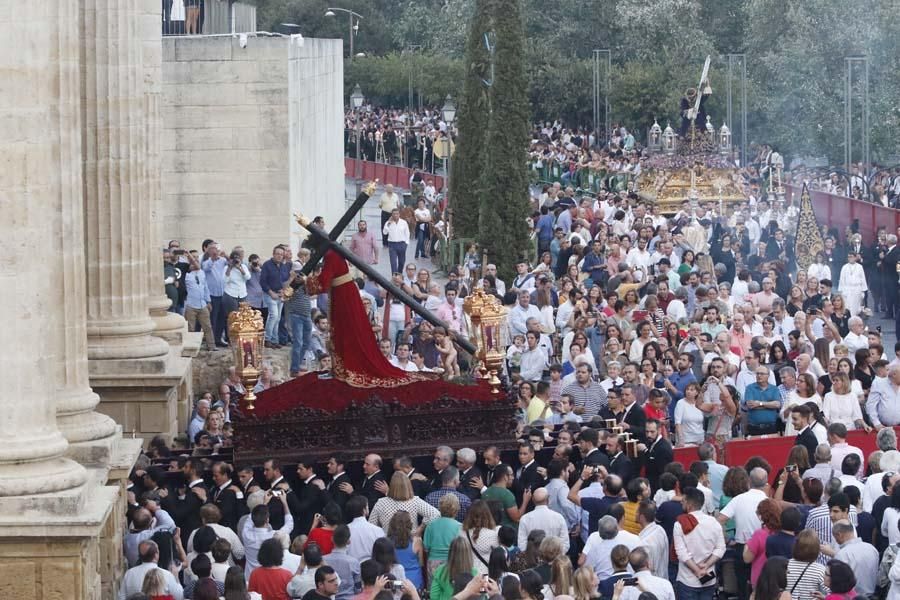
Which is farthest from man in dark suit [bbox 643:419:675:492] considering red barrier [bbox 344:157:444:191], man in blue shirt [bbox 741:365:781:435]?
red barrier [bbox 344:157:444:191]

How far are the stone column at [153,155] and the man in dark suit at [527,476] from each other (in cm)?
481

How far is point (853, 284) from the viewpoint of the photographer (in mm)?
26531

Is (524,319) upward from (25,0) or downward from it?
downward

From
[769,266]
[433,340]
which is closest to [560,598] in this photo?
[433,340]

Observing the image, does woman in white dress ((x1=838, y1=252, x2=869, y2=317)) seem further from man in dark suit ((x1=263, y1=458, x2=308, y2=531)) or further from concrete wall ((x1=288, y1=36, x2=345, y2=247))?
man in dark suit ((x1=263, y1=458, x2=308, y2=531))

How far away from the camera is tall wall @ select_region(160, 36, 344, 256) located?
1085 inches

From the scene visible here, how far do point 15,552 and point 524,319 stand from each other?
1146 centimetres

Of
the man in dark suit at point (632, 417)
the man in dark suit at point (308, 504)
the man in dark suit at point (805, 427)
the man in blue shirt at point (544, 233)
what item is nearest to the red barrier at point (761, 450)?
the man in dark suit at point (805, 427)

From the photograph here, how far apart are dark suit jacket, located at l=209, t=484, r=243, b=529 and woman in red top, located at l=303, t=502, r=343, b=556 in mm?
790

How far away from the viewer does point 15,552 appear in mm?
13305

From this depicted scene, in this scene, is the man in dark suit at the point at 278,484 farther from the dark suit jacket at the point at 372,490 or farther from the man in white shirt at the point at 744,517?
the man in white shirt at the point at 744,517

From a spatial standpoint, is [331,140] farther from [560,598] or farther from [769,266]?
[560,598]

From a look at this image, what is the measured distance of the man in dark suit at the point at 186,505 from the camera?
637 inches

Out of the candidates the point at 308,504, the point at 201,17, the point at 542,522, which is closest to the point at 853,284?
the point at 308,504
